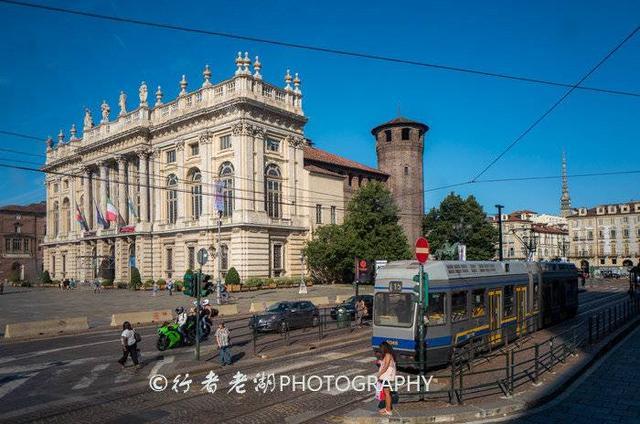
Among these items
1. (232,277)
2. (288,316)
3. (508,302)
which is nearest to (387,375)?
(508,302)

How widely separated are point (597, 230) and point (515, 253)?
18.3m

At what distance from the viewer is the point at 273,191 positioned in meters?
53.6

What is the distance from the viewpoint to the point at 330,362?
16.6 m

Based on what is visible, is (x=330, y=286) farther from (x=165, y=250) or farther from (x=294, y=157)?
(x=165, y=250)

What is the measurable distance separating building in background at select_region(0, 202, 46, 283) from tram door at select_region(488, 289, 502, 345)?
312 feet

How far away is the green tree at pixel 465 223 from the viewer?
6450 centimetres

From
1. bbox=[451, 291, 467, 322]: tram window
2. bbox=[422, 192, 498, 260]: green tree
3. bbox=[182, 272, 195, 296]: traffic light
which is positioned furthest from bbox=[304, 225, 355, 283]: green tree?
bbox=[451, 291, 467, 322]: tram window

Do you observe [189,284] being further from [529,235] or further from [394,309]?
[529,235]

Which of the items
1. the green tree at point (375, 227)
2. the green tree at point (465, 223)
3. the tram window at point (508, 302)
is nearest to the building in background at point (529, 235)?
the green tree at point (465, 223)

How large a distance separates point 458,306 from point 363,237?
37.1 meters

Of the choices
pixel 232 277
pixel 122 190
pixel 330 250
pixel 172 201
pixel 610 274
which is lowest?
pixel 610 274

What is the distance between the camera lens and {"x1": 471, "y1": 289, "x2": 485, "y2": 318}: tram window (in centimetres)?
1614

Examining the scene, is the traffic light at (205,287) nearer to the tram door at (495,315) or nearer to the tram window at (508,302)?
the tram door at (495,315)

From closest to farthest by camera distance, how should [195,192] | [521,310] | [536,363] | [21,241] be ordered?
[536,363] → [521,310] → [195,192] → [21,241]
